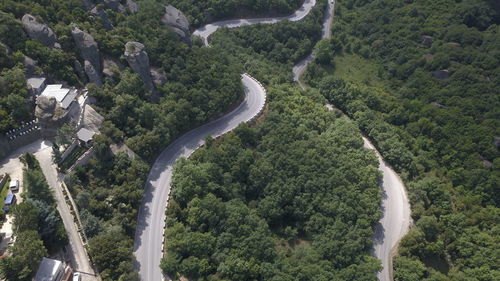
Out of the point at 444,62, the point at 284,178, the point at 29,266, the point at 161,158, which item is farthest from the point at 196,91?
the point at 444,62

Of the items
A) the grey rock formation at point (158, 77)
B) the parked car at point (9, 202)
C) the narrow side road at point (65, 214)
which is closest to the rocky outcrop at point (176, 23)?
the grey rock formation at point (158, 77)

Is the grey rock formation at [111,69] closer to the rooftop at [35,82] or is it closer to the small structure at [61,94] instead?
the small structure at [61,94]

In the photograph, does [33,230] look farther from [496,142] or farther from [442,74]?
[442,74]

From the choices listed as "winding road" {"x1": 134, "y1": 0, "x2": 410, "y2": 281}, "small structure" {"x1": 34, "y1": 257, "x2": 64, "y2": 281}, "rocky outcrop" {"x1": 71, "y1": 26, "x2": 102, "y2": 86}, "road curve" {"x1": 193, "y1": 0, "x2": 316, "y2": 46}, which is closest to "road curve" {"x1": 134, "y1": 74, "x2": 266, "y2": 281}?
"winding road" {"x1": 134, "y1": 0, "x2": 410, "y2": 281}

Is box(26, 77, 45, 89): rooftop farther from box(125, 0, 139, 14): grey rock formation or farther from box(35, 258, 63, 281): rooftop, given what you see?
box(125, 0, 139, 14): grey rock formation

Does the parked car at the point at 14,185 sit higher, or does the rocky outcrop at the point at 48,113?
the rocky outcrop at the point at 48,113

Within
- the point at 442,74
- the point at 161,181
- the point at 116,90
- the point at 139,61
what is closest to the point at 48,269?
the point at 161,181
